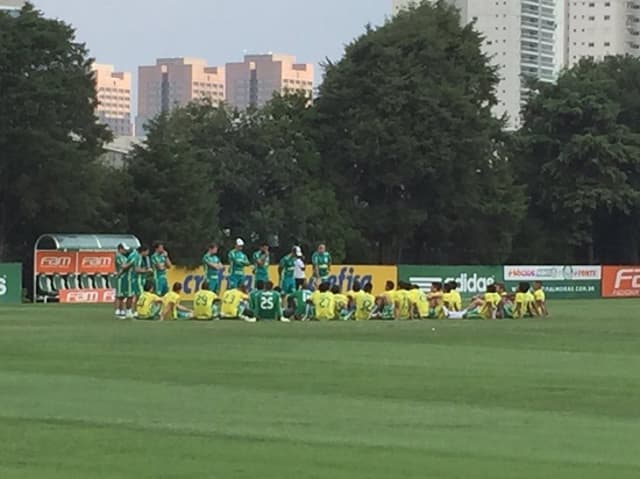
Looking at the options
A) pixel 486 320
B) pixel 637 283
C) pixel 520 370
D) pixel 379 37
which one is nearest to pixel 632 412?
pixel 520 370

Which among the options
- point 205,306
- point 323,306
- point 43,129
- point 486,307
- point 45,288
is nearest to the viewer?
point 205,306

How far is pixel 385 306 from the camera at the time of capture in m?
39.0

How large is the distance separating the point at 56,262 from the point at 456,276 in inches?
764

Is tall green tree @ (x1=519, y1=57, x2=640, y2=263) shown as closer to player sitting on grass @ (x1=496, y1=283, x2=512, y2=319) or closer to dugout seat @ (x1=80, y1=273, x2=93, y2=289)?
dugout seat @ (x1=80, y1=273, x2=93, y2=289)

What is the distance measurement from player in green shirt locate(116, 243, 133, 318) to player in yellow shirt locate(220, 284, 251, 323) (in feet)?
7.66

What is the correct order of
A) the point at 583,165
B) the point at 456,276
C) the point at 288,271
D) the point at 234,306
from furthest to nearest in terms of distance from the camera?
the point at 583,165
the point at 456,276
the point at 288,271
the point at 234,306

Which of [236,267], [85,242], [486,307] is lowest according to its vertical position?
[486,307]

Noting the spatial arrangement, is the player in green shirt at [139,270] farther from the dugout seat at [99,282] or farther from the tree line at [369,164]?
the tree line at [369,164]

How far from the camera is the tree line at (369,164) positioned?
63.7m

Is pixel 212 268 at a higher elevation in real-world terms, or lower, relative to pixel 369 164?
lower

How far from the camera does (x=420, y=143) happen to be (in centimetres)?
7925

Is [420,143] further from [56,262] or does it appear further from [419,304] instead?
[419,304]

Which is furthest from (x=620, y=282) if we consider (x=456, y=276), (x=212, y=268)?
(x=212, y=268)

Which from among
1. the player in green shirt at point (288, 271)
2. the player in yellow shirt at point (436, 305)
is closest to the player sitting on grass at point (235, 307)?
the player in green shirt at point (288, 271)
